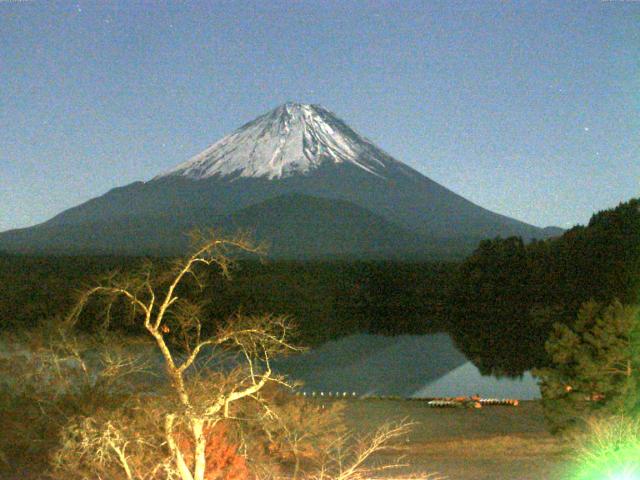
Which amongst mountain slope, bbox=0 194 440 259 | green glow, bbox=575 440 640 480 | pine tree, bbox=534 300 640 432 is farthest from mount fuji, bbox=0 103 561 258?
green glow, bbox=575 440 640 480

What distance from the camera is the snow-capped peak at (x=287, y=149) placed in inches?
5049

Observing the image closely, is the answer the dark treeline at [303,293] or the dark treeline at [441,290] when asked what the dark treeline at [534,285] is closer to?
the dark treeline at [441,290]

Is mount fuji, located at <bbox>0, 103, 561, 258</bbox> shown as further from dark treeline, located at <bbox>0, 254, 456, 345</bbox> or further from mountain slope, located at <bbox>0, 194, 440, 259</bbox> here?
dark treeline, located at <bbox>0, 254, 456, 345</bbox>

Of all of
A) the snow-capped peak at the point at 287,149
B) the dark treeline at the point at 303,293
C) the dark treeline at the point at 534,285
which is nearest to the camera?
the dark treeline at the point at 534,285

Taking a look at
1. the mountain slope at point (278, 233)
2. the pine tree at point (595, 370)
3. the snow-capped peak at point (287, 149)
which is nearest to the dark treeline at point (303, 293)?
the pine tree at point (595, 370)

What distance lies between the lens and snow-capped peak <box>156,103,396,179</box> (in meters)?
128

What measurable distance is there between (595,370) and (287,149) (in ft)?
422

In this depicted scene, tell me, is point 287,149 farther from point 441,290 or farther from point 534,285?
point 534,285

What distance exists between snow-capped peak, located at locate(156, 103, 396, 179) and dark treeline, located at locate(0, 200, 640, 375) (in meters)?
71.4

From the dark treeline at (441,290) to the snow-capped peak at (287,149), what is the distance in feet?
234

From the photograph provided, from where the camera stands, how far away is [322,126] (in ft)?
423

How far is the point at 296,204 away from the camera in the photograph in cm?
12550

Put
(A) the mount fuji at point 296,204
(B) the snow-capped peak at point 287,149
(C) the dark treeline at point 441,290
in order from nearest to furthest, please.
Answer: (C) the dark treeline at point 441,290, (A) the mount fuji at point 296,204, (B) the snow-capped peak at point 287,149

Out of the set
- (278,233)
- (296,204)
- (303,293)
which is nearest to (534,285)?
(303,293)
